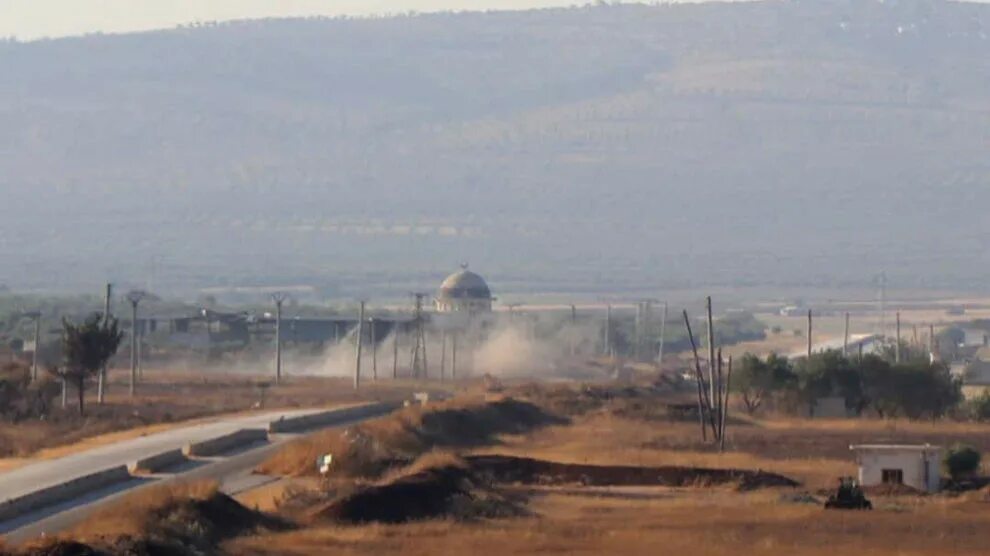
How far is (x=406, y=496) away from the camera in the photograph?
31.9 meters

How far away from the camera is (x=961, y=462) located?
41.8 meters

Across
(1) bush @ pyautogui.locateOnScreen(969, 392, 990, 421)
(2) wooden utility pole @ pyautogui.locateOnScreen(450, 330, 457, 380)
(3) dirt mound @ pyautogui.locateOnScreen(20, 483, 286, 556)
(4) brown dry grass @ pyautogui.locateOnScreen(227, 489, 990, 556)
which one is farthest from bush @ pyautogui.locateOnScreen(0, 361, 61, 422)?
(2) wooden utility pole @ pyautogui.locateOnScreen(450, 330, 457, 380)

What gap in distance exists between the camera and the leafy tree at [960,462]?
136 ft

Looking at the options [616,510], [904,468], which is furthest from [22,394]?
[616,510]

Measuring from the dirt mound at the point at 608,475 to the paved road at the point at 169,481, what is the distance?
335 cm

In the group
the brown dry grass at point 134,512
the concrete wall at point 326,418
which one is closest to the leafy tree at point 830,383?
the concrete wall at point 326,418

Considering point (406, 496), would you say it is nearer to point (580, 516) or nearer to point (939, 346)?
point (580, 516)

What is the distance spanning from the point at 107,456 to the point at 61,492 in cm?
774

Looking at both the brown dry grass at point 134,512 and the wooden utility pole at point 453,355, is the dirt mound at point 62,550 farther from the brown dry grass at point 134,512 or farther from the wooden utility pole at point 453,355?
the wooden utility pole at point 453,355

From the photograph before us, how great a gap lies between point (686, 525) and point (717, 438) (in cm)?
2006

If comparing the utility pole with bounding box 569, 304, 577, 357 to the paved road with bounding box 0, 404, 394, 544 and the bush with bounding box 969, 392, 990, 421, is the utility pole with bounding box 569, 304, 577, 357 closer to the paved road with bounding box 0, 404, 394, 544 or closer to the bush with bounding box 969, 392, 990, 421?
the bush with bounding box 969, 392, 990, 421

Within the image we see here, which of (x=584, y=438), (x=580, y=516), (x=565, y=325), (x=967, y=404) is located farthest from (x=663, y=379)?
(x=580, y=516)

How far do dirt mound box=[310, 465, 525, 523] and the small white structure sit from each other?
7108 mm

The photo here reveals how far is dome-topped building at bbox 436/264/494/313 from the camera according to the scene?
13100 centimetres
